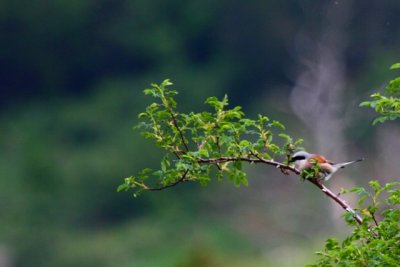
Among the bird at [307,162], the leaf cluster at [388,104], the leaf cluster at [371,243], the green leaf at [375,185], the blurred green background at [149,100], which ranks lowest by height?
the leaf cluster at [371,243]

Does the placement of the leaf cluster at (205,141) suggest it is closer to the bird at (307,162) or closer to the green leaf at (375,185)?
the bird at (307,162)

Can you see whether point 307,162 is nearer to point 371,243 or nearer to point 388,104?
point 388,104

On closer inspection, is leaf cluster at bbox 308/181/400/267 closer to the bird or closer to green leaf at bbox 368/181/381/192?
green leaf at bbox 368/181/381/192

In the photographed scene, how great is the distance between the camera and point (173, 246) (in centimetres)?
2144

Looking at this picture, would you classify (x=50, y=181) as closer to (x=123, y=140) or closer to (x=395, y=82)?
(x=123, y=140)

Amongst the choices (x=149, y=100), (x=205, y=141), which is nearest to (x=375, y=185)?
(x=205, y=141)

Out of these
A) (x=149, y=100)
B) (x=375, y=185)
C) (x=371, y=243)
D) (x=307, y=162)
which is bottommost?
(x=371, y=243)

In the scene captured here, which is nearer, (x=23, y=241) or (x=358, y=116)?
(x=358, y=116)

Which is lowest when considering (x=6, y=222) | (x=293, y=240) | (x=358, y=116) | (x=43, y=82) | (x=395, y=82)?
(x=395, y=82)

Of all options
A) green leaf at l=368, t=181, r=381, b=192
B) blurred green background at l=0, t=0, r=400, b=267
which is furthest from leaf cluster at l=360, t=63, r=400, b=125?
blurred green background at l=0, t=0, r=400, b=267

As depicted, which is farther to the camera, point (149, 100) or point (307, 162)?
point (149, 100)

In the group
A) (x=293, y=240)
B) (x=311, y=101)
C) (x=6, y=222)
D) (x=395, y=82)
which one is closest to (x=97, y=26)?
(x=6, y=222)

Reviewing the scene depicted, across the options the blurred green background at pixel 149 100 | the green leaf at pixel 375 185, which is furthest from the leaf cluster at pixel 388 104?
the blurred green background at pixel 149 100

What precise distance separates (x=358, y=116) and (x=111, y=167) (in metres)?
6.19
